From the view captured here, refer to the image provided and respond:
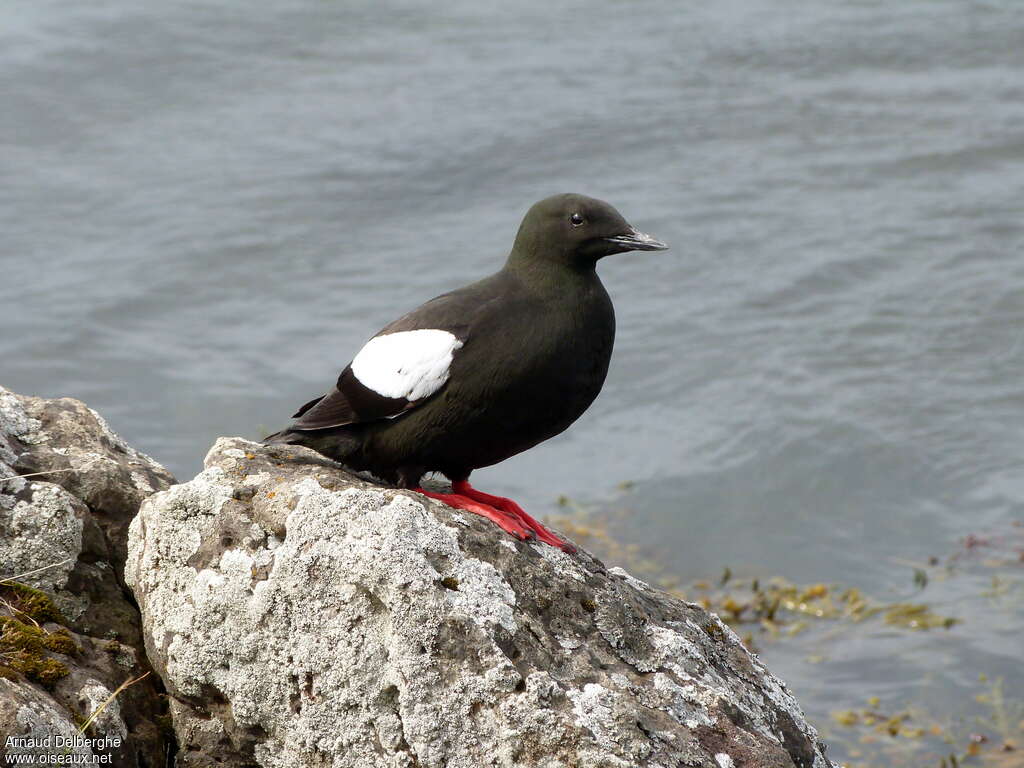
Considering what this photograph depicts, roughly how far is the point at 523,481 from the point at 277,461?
6.90 meters

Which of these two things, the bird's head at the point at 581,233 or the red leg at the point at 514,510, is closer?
the red leg at the point at 514,510

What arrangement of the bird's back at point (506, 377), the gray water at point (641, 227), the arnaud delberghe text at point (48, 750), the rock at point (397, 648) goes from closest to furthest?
the arnaud delberghe text at point (48, 750) < the rock at point (397, 648) < the bird's back at point (506, 377) < the gray water at point (641, 227)

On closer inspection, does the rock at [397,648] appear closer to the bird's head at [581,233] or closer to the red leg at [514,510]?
the red leg at [514,510]

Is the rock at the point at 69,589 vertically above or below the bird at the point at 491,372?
below

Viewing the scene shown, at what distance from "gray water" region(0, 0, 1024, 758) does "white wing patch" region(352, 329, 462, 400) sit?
16.4 ft

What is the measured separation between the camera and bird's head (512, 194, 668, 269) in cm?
495

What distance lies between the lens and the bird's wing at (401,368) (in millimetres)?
4777

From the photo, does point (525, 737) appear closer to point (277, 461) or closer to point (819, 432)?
point (277, 461)

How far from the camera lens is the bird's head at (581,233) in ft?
16.2

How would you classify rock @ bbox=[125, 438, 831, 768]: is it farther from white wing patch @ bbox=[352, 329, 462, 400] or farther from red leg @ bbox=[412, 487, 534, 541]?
white wing patch @ bbox=[352, 329, 462, 400]

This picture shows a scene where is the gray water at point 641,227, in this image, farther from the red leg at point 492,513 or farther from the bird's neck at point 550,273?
the bird's neck at point 550,273

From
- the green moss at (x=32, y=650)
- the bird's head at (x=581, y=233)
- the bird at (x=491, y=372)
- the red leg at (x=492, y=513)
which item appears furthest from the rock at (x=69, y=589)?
the bird's head at (x=581, y=233)

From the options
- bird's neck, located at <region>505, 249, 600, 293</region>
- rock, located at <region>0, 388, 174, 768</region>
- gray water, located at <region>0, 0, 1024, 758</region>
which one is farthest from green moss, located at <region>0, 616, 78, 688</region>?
gray water, located at <region>0, 0, 1024, 758</region>

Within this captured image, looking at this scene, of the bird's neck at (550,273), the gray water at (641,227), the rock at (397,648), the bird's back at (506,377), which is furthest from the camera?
the gray water at (641,227)
